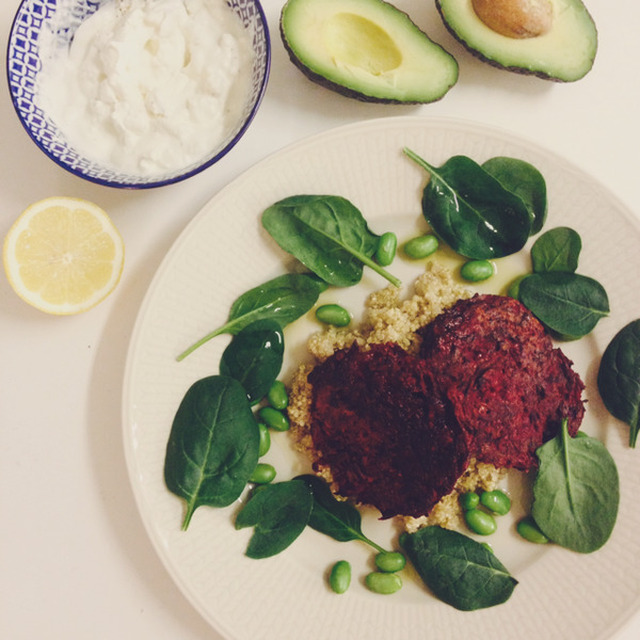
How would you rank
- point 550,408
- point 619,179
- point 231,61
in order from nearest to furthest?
point 231,61, point 550,408, point 619,179

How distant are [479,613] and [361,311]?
918 mm

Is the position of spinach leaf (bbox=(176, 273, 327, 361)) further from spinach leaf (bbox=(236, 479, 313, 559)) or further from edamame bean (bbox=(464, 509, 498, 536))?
edamame bean (bbox=(464, 509, 498, 536))

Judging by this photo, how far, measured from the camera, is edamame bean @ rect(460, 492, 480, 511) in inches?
66.2

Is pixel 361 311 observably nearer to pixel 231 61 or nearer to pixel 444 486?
pixel 444 486

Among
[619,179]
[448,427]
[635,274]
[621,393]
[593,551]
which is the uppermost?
[619,179]

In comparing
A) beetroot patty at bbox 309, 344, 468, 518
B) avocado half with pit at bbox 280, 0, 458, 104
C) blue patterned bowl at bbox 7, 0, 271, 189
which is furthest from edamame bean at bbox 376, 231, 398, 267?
blue patterned bowl at bbox 7, 0, 271, 189

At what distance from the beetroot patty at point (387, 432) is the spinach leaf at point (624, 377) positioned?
0.49 m

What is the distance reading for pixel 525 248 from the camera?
1.75 metres

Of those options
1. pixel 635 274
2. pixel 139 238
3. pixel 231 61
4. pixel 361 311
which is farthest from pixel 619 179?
pixel 139 238

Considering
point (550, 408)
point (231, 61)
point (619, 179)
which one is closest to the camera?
point (231, 61)

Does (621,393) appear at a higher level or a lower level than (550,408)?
higher

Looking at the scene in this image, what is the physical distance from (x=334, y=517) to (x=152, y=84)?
4.12ft

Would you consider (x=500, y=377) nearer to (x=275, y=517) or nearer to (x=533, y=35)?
(x=275, y=517)

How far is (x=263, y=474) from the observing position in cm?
165
